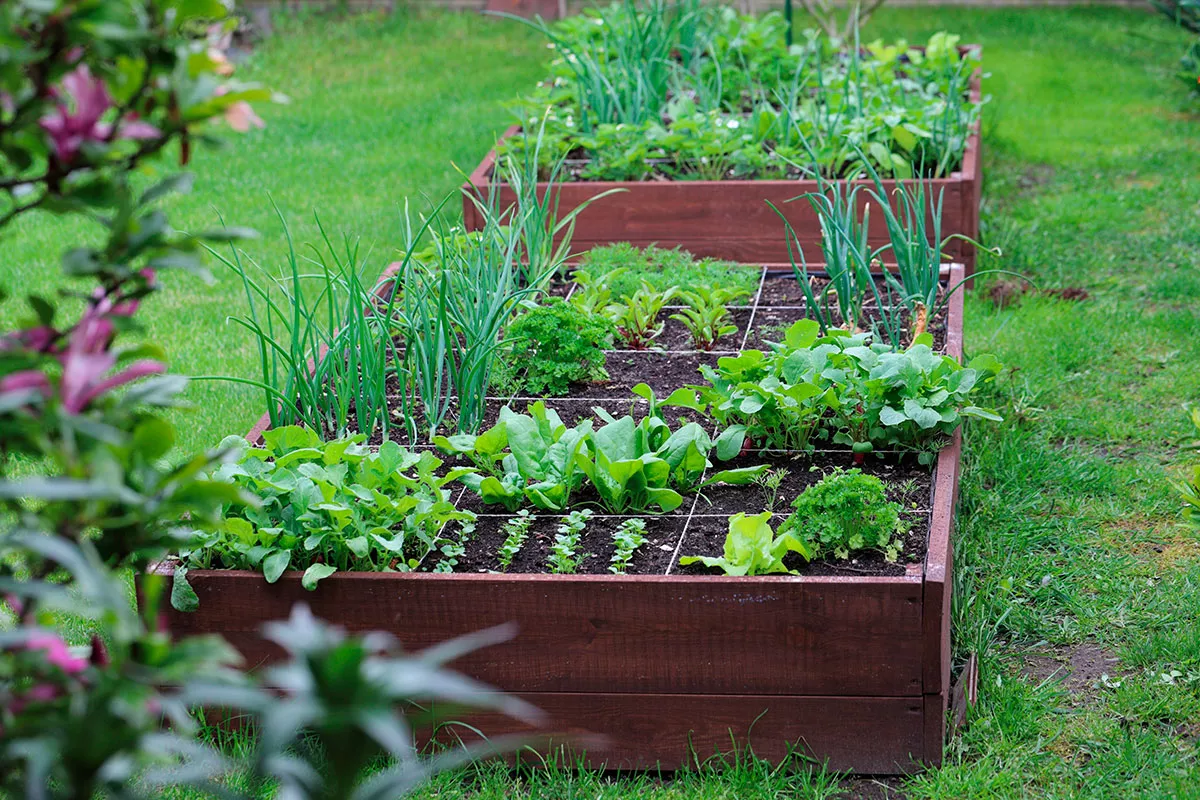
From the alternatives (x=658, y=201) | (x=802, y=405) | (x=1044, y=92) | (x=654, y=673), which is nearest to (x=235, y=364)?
(x=658, y=201)

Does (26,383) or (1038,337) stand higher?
(26,383)

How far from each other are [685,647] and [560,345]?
4.25 ft

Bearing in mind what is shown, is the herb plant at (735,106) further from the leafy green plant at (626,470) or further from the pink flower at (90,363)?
the pink flower at (90,363)

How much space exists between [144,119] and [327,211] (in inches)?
188

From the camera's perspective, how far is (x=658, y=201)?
16.4 ft

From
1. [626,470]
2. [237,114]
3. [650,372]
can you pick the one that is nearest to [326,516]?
[626,470]

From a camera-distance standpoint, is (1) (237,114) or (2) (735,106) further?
(2) (735,106)

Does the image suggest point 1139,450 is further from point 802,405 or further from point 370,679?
point 370,679

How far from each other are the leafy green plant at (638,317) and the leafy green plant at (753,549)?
1.47m

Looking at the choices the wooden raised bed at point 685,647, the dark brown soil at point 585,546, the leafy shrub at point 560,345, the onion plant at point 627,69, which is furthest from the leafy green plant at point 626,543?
the onion plant at point 627,69

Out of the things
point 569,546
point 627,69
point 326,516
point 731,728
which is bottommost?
point 731,728

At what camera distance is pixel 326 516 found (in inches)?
97.5

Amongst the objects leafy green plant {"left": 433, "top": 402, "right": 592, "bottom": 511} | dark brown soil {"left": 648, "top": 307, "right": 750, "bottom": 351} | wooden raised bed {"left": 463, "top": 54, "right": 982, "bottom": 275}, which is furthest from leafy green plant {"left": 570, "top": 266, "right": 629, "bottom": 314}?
leafy green plant {"left": 433, "top": 402, "right": 592, "bottom": 511}

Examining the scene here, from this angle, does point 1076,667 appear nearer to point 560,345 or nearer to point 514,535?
point 514,535
